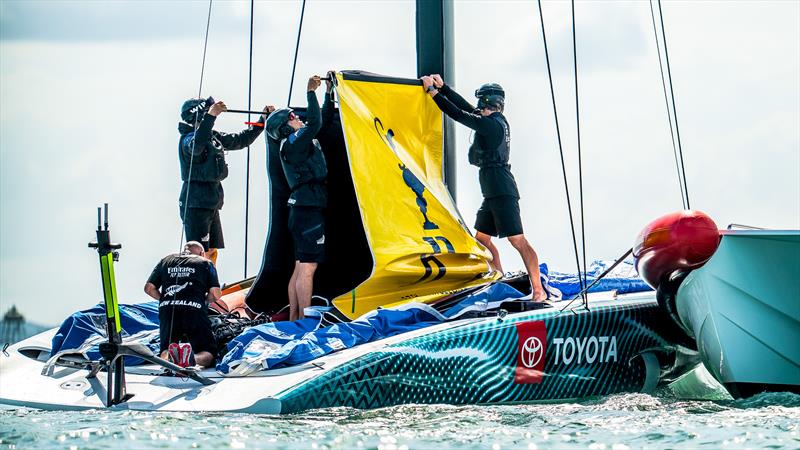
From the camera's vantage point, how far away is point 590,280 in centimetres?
876

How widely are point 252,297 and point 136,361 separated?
1333 mm

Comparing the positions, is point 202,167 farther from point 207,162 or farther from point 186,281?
point 186,281

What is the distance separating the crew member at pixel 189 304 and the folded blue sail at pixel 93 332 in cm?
52

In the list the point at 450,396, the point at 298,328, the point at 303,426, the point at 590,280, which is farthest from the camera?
the point at 590,280

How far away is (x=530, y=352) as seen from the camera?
7309 millimetres

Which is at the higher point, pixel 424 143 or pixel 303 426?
pixel 424 143

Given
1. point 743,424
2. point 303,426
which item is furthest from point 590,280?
point 303,426

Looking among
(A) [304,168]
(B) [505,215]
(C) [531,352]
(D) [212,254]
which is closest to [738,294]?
(C) [531,352]

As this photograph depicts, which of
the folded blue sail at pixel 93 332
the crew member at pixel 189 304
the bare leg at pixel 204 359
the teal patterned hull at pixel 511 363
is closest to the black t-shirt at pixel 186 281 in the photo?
the crew member at pixel 189 304

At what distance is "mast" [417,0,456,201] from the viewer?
9.38 m

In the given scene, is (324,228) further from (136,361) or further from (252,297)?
(136,361)

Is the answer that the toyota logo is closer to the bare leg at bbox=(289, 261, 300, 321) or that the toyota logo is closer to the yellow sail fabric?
the yellow sail fabric

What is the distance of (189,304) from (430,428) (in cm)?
241

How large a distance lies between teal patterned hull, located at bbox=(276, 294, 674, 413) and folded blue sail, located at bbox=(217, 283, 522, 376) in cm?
44
